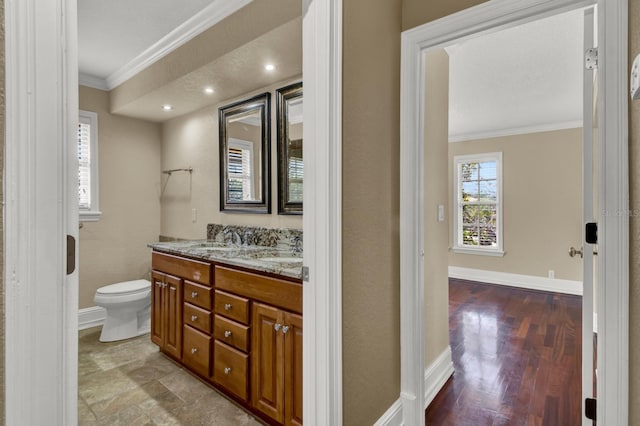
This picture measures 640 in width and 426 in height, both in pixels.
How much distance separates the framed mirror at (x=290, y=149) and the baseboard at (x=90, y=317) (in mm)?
2408

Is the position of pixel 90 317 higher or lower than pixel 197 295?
lower

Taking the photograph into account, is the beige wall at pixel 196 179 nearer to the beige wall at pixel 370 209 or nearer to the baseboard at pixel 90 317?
the baseboard at pixel 90 317

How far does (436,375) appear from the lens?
2.16 meters

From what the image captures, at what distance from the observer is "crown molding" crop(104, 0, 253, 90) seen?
6.76ft

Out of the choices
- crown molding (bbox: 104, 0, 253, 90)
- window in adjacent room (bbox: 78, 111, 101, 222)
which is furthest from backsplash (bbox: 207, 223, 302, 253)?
crown molding (bbox: 104, 0, 253, 90)

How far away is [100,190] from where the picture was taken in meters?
3.37

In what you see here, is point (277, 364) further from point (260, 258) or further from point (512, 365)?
point (512, 365)

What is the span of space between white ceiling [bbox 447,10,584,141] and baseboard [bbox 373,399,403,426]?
8.54ft

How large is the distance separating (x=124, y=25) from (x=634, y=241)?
317cm

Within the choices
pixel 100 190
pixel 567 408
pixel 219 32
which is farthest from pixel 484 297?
pixel 100 190

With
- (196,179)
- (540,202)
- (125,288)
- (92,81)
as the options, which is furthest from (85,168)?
(540,202)

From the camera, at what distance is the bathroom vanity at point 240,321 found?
1593mm

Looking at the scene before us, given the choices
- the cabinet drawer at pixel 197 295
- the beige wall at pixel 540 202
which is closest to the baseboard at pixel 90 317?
the cabinet drawer at pixel 197 295

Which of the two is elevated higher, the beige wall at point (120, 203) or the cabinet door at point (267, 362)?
the beige wall at point (120, 203)
